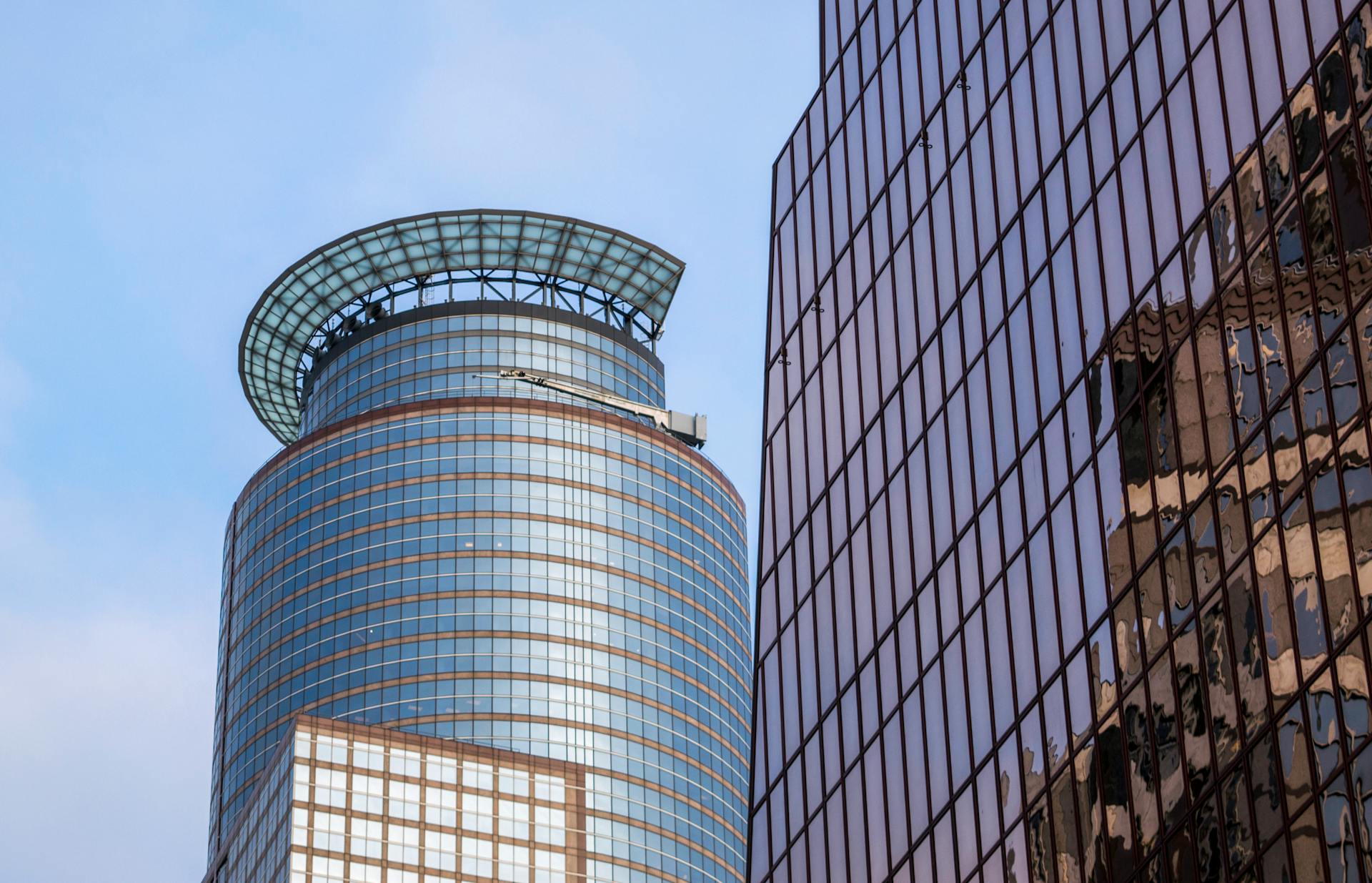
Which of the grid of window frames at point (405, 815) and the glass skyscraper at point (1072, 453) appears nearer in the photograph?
the glass skyscraper at point (1072, 453)

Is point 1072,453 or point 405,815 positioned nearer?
point 1072,453

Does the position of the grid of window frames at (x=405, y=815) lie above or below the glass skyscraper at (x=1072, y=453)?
above

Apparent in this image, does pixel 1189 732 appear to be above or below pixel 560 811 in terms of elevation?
below

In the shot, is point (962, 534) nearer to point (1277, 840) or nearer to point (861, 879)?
point (861, 879)

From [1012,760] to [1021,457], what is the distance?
7588 mm

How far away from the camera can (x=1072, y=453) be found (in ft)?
175

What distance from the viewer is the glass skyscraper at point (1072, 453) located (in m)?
42.2

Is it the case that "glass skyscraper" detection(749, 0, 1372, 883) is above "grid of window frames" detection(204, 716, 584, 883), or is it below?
below

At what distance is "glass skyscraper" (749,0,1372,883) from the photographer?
42156 millimetres

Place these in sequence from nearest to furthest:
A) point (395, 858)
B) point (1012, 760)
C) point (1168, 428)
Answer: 1. point (1168, 428)
2. point (1012, 760)
3. point (395, 858)

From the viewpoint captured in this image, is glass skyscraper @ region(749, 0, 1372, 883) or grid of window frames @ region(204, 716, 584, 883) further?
grid of window frames @ region(204, 716, 584, 883)

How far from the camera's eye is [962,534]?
5872cm

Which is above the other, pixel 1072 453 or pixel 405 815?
pixel 405 815

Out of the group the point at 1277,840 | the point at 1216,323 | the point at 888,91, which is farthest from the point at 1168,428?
the point at 888,91
